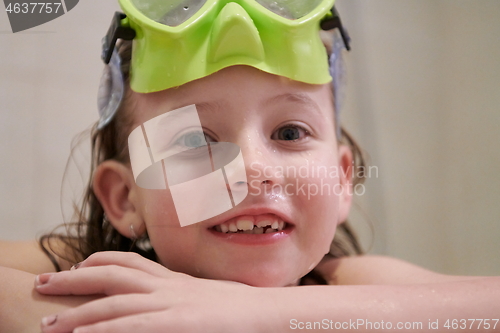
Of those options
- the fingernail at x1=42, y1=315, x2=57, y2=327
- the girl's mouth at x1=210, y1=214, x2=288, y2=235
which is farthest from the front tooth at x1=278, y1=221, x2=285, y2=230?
the fingernail at x1=42, y1=315, x2=57, y2=327

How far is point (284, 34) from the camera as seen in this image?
0.71m

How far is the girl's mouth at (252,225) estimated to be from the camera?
689 mm

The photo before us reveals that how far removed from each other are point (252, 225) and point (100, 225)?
38 cm

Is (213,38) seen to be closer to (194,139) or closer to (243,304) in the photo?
(194,139)

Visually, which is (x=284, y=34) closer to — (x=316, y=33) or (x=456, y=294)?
(x=316, y=33)

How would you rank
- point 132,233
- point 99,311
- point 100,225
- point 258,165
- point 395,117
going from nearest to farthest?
point 99,311 → point 258,165 → point 132,233 → point 100,225 → point 395,117

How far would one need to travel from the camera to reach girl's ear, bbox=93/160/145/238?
2.57 feet

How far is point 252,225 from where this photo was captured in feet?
2.28

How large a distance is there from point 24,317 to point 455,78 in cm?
122

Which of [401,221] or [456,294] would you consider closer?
[456,294]

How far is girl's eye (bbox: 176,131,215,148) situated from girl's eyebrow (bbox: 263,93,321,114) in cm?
11

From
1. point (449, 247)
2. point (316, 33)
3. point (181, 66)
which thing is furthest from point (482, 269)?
point (181, 66)

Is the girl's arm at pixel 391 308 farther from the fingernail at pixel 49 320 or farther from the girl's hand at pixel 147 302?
the fingernail at pixel 49 320

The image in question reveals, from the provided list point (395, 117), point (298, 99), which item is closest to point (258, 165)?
point (298, 99)
